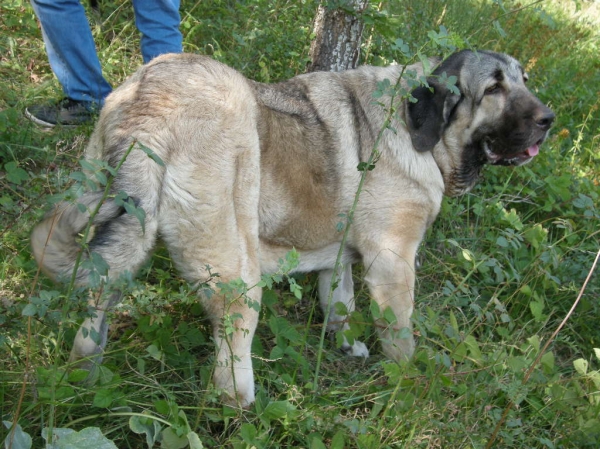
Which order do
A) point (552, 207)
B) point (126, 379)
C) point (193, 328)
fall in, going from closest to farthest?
point (126, 379), point (193, 328), point (552, 207)

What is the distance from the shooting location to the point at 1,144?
4.17 m

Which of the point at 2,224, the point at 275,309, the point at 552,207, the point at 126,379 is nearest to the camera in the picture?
the point at 126,379

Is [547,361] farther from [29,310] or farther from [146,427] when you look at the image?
[29,310]

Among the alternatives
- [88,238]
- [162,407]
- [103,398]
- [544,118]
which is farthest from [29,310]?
[544,118]

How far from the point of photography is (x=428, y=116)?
3.73m

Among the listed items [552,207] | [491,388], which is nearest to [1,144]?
[491,388]

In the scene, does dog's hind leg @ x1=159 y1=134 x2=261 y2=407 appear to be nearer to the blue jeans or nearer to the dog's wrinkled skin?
the dog's wrinkled skin

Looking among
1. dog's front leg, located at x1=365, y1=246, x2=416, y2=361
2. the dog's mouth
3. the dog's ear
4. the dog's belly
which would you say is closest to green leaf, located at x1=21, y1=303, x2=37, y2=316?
the dog's belly

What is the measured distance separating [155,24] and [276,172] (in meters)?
1.98

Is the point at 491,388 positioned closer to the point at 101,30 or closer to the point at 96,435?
the point at 96,435

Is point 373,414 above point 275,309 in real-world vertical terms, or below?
above

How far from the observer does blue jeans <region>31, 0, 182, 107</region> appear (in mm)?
4570

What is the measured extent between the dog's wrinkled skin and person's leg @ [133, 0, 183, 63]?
55.0 inches

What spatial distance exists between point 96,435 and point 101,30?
4424 mm
